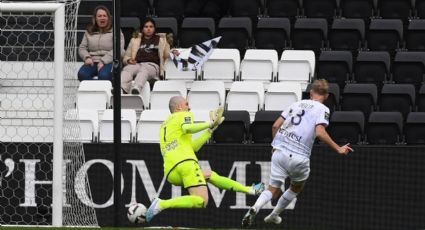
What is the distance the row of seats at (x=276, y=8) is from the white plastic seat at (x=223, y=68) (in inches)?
60.2

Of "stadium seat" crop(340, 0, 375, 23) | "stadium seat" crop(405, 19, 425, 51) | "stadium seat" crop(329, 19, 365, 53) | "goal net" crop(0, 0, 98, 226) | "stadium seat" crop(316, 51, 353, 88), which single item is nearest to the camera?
"goal net" crop(0, 0, 98, 226)

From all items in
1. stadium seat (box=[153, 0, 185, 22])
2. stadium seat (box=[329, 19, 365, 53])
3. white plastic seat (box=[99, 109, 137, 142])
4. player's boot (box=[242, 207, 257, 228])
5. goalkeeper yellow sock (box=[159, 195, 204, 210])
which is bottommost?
player's boot (box=[242, 207, 257, 228])

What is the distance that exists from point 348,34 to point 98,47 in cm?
331

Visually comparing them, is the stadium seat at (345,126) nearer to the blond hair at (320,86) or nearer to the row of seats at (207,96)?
the row of seats at (207,96)

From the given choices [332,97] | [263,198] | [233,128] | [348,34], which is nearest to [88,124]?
[233,128]

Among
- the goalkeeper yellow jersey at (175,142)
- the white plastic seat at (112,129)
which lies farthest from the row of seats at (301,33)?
the goalkeeper yellow jersey at (175,142)

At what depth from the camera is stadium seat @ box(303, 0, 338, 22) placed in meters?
18.2

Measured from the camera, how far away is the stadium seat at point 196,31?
17594mm

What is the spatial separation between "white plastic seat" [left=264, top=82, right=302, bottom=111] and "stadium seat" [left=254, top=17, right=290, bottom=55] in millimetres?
1356

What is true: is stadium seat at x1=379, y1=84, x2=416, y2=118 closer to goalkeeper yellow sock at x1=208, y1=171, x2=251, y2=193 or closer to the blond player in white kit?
the blond player in white kit

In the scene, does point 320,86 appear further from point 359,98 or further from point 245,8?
point 245,8

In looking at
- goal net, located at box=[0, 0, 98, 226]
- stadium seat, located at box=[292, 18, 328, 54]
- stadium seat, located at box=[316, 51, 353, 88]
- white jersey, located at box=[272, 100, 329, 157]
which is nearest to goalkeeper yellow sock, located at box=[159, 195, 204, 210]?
white jersey, located at box=[272, 100, 329, 157]

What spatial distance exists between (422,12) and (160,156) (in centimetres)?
497

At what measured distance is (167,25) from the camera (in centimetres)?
1766
